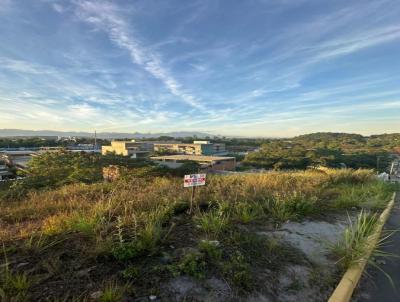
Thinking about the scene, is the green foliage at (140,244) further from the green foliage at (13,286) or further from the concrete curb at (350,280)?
the concrete curb at (350,280)

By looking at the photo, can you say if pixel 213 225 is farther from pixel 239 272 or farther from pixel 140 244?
pixel 140 244

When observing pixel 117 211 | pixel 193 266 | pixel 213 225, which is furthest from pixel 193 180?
pixel 193 266

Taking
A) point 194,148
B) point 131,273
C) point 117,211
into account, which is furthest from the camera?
point 194,148

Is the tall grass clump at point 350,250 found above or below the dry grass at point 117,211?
below

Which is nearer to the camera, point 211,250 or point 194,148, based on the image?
point 211,250

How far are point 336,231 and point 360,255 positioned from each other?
1226mm

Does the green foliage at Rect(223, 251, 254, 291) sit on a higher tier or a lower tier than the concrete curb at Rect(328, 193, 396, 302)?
higher

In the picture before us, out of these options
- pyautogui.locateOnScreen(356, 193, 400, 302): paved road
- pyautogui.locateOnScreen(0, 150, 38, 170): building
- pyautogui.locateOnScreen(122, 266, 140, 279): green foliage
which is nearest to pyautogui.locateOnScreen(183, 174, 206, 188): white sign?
pyautogui.locateOnScreen(122, 266, 140, 279): green foliage

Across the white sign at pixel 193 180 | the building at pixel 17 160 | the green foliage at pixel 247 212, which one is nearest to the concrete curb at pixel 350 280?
the green foliage at pixel 247 212

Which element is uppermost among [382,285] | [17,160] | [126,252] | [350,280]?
[126,252]

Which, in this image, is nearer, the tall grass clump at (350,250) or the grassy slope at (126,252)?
the grassy slope at (126,252)

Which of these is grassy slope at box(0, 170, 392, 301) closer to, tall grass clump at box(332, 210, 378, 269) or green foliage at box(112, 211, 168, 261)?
green foliage at box(112, 211, 168, 261)

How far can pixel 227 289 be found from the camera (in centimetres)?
235

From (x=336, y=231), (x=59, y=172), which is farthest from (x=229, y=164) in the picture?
(x=336, y=231)
